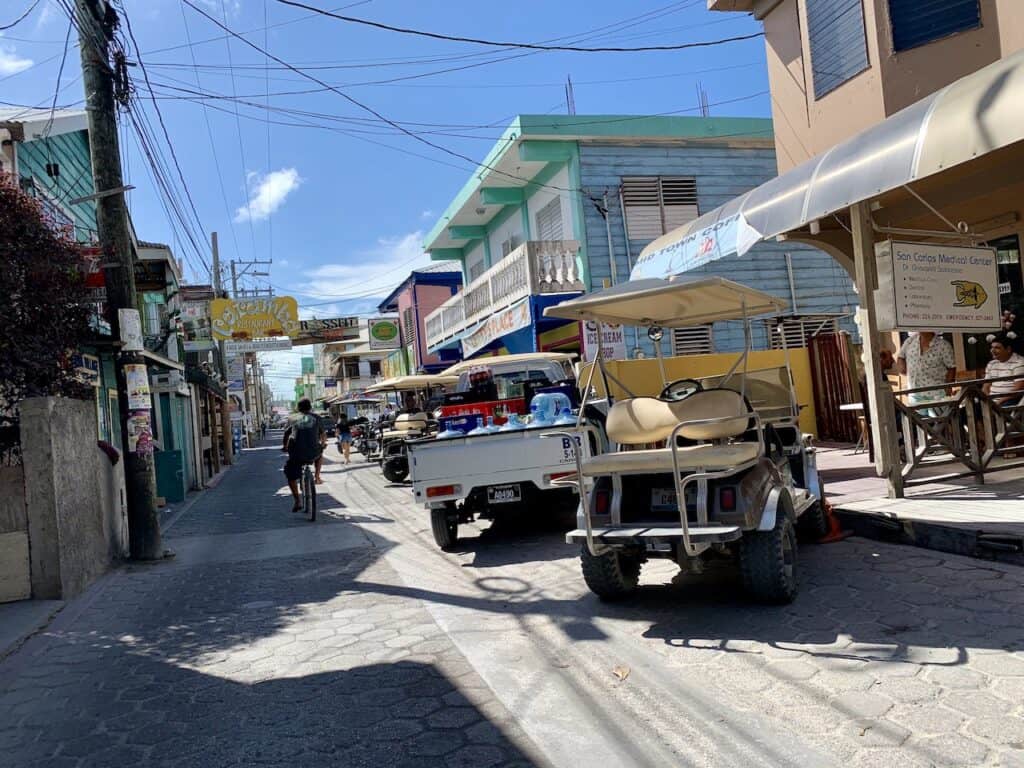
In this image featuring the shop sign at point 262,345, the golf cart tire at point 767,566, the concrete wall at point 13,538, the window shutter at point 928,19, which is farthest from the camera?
the shop sign at point 262,345

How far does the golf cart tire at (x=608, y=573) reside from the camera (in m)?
5.55

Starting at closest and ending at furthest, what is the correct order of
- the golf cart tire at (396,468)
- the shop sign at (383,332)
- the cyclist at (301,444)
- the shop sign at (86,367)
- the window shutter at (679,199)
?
the shop sign at (86,367), the cyclist at (301,444), the golf cart tire at (396,468), the window shutter at (679,199), the shop sign at (383,332)

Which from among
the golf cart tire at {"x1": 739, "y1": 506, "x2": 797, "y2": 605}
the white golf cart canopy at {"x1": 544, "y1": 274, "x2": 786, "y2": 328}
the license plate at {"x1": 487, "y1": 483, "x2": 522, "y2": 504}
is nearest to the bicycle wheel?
the license plate at {"x1": 487, "y1": 483, "x2": 522, "y2": 504}

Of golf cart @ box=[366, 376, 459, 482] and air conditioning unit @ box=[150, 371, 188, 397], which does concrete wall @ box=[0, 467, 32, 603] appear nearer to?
golf cart @ box=[366, 376, 459, 482]

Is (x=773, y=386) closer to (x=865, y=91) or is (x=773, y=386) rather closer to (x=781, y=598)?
(x=781, y=598)

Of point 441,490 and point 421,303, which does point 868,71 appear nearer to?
point 441,490

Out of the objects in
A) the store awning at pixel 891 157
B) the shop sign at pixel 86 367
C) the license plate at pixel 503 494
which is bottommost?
the license plate at pixel 503 494

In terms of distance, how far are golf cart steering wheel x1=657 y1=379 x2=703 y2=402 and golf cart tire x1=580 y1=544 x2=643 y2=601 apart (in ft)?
4.40

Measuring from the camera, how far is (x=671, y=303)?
6.41m

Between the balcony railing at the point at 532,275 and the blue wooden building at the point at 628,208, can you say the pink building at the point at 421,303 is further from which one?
the blue wooden building at the point at 628,208

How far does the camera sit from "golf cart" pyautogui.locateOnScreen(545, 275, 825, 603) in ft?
16.8

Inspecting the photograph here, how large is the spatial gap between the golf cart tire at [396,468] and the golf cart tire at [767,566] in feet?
39.9

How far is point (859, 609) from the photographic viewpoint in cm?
507

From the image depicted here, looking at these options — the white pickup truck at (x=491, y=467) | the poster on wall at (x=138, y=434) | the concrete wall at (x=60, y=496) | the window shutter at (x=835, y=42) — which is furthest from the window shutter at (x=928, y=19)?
the concrete wall at (x=60, y=496)
